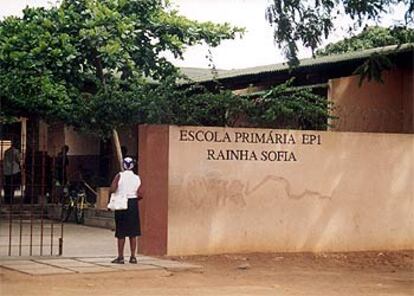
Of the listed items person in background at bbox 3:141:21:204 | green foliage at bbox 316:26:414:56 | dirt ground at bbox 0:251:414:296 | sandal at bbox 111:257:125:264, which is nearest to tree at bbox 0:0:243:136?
person in background at bbox 3:141:21:204

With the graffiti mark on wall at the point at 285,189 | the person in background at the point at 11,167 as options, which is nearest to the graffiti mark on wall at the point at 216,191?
the graffiti mark on wall at the point at 285,189

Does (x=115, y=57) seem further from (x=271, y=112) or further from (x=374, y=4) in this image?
(x=374, y=4)

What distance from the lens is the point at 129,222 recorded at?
13258 mm

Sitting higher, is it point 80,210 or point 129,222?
point 129,222

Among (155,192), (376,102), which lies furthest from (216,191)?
(376,102)

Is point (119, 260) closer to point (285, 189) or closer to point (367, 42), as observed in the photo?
point (285, 189)

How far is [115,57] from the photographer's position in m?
22.0

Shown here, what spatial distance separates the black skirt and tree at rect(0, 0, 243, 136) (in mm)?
6878

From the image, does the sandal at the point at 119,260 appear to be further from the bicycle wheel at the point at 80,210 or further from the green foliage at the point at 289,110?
the bicycle wheel at the point at 80,210

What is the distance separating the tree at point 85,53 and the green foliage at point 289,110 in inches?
172

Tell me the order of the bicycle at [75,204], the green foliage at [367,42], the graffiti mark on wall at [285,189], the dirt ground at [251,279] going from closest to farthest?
the dirt ground at [251,279], the graffiti mark on wall at [285,189], the bicycle at [75,204], the green foliage at [367,42]

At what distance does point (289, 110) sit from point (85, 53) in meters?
7.79

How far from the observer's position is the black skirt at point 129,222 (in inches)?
521

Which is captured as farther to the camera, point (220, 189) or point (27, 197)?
point (27, 197)
